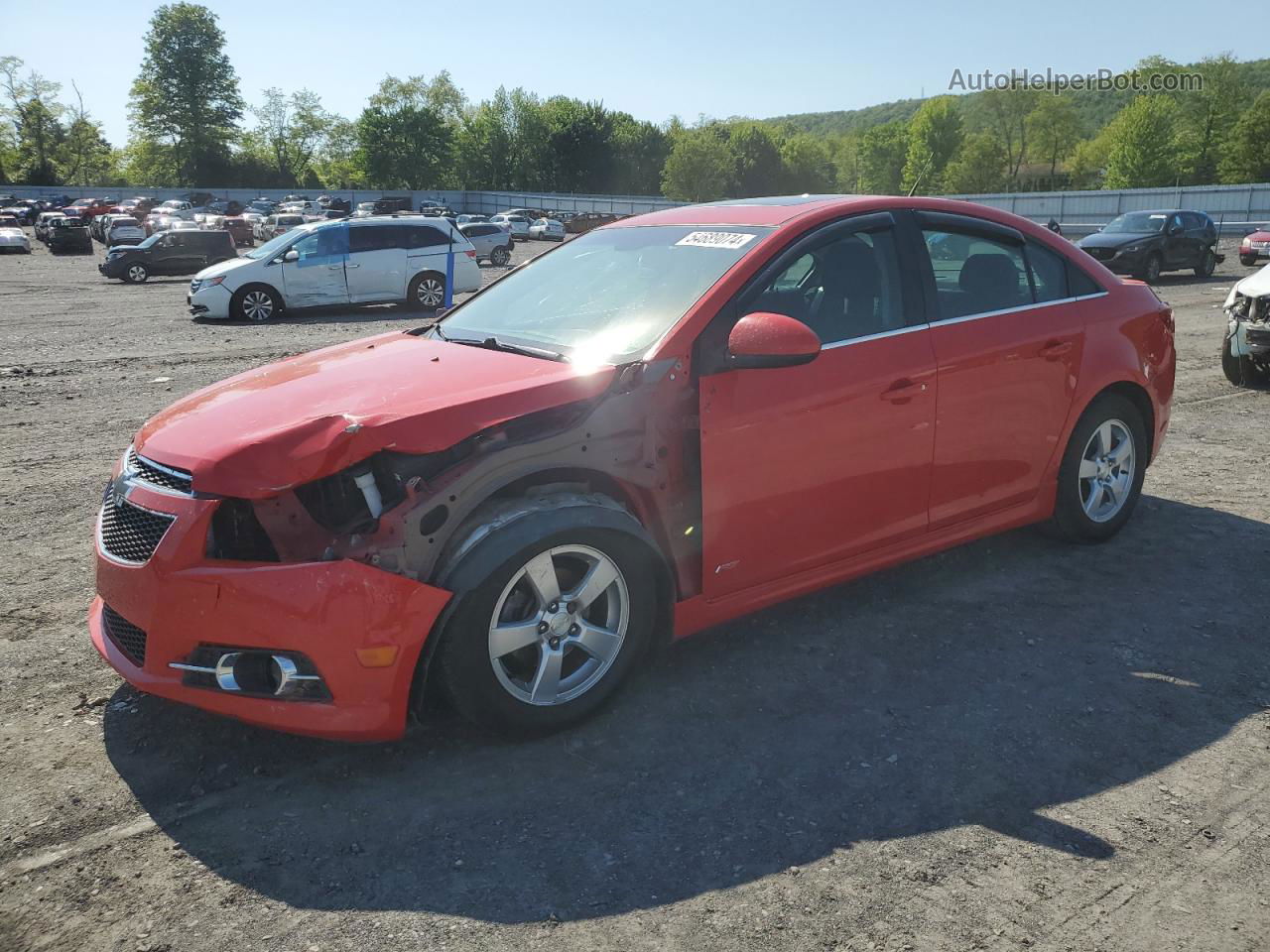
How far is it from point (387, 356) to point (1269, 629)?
12.6 feet

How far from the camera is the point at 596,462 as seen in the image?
3430 millimetres

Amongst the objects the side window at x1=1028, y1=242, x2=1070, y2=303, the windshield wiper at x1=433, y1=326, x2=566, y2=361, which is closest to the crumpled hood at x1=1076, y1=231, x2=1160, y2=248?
the side window at x1=1028, y1=242, x2=1070, y2=303

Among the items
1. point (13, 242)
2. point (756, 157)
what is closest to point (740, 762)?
point (13, 242)

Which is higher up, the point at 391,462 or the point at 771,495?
the point at 391,462

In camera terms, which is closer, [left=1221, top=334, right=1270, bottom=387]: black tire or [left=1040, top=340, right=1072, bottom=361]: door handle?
[left=1040, top=340, right=1072, bottom=361]: door handle

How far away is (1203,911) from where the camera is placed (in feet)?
8.36

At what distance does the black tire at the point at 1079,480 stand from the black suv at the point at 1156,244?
1870 centimetres

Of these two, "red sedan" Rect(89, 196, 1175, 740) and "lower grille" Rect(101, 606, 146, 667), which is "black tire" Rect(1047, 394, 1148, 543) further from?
"lower grille" Rect(101, 606, 146, 667)

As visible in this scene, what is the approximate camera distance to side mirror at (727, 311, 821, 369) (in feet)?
11.5

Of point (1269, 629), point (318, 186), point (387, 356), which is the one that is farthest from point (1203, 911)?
point (318, 186)

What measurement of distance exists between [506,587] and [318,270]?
16312 mm

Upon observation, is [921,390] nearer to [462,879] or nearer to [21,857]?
[462,879]

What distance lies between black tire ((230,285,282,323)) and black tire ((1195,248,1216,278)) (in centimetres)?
2064

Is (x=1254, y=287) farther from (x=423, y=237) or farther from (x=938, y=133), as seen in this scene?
(x=938, y=133)
